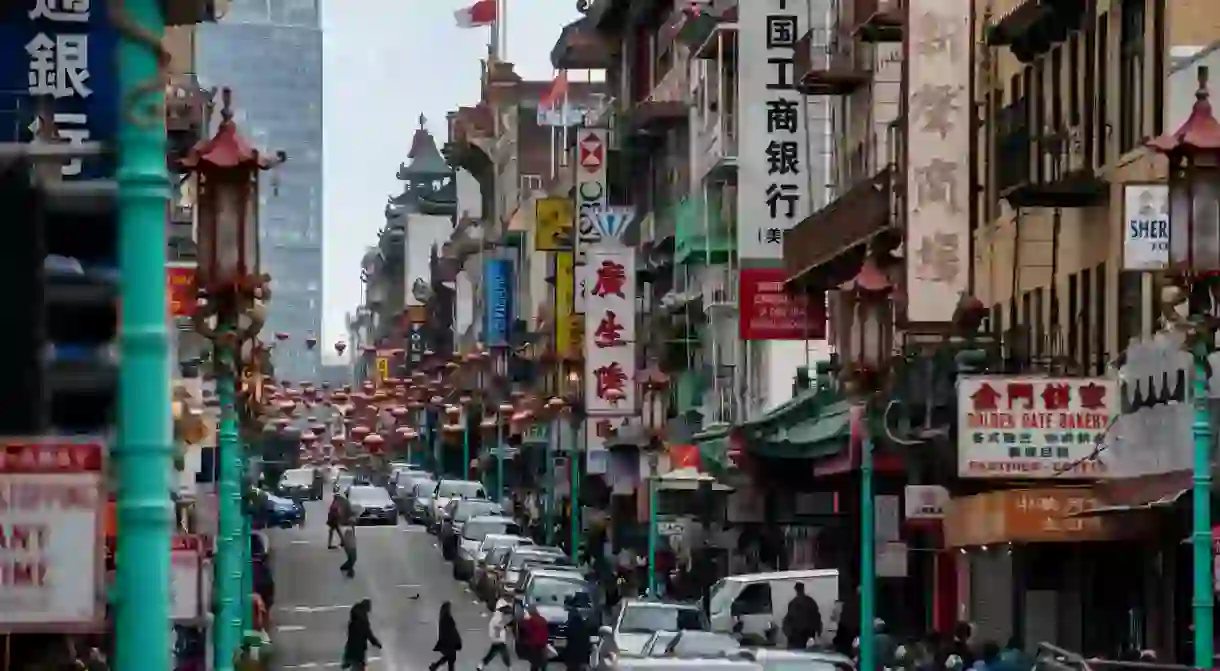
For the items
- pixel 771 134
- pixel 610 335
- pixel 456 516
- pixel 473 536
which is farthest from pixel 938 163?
pixel 456 516

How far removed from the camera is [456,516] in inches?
3187

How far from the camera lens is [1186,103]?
1257 inches

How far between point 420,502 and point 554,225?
9.94m

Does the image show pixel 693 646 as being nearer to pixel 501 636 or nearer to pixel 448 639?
pixel 448 639

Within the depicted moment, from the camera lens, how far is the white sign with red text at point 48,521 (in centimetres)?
1238

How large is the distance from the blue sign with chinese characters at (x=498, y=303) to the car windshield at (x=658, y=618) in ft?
274

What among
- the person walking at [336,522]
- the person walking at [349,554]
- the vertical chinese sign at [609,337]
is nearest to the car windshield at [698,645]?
the vertical chinese sign at [609,337]

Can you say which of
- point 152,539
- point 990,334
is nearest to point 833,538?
point 990,334

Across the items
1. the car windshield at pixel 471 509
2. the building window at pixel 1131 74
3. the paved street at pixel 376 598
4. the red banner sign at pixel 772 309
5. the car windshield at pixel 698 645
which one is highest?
the building window at pixel 1131 74

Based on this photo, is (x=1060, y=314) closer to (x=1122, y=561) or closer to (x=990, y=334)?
(x=990, y=334)

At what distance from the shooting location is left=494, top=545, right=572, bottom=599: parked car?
59.9m

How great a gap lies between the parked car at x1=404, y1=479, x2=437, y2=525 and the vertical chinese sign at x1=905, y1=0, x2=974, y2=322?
5512 centimetres

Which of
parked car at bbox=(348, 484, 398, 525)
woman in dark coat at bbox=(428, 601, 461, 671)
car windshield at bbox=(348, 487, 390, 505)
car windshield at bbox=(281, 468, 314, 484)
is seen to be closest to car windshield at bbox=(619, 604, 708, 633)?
woman in dark coat at bbox=(428, 601, 461, 671)

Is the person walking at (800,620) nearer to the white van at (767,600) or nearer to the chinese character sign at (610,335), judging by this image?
the white van at (767,600)
